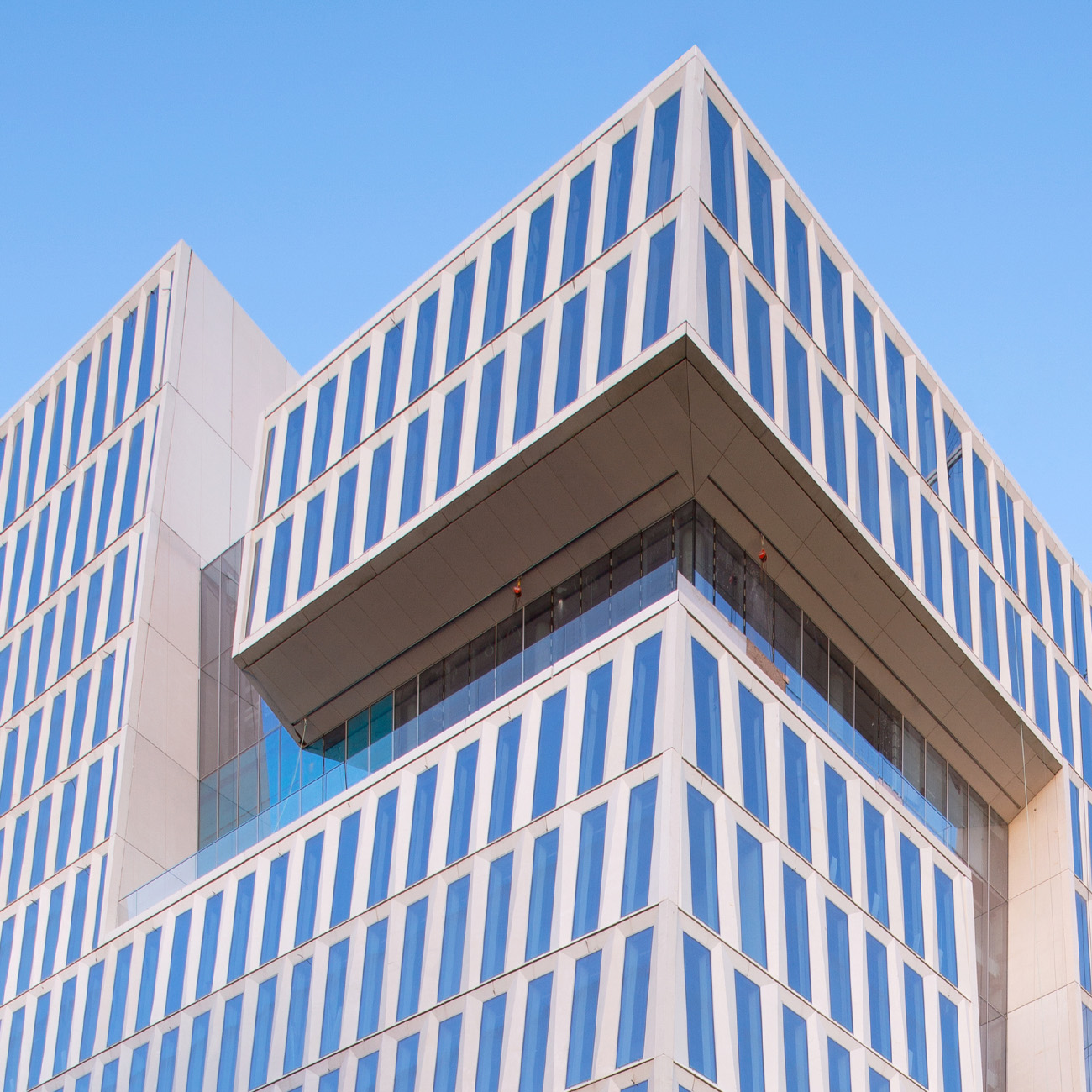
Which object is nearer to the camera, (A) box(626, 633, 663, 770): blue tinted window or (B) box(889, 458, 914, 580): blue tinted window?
(A) box(626, 633, 663, 770): blue tinted window

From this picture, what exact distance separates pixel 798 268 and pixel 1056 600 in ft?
48.5

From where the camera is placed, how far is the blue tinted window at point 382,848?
37750 millimetres

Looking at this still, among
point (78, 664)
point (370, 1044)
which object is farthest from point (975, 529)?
point (78, 664)

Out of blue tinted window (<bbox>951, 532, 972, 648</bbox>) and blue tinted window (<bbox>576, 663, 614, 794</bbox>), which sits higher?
blue tinted window (<bbox>951, 532, 972, 648</bbox>)

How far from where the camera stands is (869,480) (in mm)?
42219

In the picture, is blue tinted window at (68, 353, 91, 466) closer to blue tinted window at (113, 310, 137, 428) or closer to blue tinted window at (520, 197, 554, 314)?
blue tinted window at (113, 310, 137, 428)

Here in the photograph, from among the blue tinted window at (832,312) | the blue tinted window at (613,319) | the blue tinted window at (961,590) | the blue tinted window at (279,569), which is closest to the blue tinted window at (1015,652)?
the blue tinted window at (961,590)

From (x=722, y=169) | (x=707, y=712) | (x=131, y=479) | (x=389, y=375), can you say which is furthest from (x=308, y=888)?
(x=722, y=169)

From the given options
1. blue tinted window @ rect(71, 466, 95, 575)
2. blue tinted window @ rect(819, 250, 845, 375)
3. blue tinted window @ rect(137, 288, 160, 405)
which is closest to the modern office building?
blue tinted window @ rect(819, 250, 845, 375)

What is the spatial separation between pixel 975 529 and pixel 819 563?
7.98 meters

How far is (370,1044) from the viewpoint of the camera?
35469 mm

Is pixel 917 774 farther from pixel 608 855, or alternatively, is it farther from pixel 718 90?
pixel 718 90

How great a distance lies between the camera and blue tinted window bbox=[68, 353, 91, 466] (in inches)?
2244

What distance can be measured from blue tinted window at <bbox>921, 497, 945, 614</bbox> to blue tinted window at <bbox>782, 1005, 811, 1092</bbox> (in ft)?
42.6
